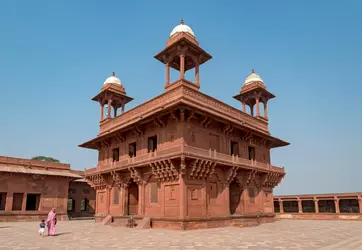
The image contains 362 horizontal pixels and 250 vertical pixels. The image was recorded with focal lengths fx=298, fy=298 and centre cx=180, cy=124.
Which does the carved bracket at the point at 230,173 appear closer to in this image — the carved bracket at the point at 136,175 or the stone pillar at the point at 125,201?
the carved bracket at the point at 136,175

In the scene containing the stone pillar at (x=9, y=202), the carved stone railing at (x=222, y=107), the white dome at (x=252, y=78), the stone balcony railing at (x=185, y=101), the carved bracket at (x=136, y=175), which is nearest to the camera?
the stone balcony railing at (x=185, y=101)

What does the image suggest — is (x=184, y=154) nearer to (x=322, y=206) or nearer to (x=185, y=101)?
(x=185, y=101)

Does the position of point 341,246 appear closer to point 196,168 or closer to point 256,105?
point 196,168

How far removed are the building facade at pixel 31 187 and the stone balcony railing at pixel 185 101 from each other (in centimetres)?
979

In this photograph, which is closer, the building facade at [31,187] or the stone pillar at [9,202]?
the stone pillar at [9,202]

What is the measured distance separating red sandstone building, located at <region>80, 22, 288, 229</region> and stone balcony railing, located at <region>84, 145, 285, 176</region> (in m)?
0.06

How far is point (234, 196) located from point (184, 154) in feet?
27.3

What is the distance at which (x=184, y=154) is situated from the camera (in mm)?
16906

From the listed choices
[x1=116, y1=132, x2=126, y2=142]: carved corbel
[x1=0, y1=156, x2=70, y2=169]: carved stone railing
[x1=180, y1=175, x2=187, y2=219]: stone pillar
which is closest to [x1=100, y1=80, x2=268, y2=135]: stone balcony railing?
[x1=116, y1=132, x2=126, y2=142]: carved corbel

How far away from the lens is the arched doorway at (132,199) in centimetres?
2305

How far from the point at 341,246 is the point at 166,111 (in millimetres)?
11381

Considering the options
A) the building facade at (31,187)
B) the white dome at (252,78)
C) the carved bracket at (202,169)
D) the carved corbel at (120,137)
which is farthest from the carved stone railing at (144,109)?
the white dome at (252,78)

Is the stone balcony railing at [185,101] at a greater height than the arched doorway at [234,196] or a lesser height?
greater

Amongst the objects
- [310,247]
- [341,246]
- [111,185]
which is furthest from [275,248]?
[111,185]
